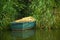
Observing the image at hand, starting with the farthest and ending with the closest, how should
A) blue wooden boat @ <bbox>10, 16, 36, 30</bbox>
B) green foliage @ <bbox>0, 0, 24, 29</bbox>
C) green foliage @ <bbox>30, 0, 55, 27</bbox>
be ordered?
blue wooden boat @ <bbox>10, 16, 36, 30</bbox> → green foliage @ <bbox>0, 0, 24, 29</bbox> → green foliage @ <bbox>30, 0, 55, 27</bbox>

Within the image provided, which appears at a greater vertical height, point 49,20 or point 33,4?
point 33,4

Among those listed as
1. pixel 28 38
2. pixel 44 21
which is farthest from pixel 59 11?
pixel 28 38

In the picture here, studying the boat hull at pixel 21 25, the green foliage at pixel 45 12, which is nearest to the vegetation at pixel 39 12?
the green foliage at pixel 45 12

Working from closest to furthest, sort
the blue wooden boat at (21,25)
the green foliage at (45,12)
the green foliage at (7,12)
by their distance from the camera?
the green foliage at (45,12) < the green foliage at (7,12) < the blue wooden boat at (21,25)

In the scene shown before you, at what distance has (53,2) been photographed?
12.9 metres

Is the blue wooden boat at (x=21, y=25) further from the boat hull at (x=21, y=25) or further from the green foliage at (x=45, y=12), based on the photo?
the green foliage at (x=45, y=12)

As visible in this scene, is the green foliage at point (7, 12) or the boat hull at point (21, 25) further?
the boat hull at point (21, 25)

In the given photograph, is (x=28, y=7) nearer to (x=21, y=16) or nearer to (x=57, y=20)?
(x=21, y=16)

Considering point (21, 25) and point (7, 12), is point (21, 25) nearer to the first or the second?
point (21, 25)

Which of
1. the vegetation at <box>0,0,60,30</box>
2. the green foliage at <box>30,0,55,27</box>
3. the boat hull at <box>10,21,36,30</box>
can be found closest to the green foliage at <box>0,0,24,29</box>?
the vegetation at <box>0,0,60,30</box>

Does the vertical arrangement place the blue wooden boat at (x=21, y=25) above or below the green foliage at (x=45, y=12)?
below

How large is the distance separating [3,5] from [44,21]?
A: 2269 millimetres

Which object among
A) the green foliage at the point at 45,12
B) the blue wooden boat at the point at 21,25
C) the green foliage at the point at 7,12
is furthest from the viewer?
the blue wooden boat at the point at 21,25

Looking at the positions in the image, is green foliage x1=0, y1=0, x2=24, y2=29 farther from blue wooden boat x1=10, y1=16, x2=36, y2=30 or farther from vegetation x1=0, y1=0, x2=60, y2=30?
blue wooden boat x1=10, y1=16, x2=36, y2=30
